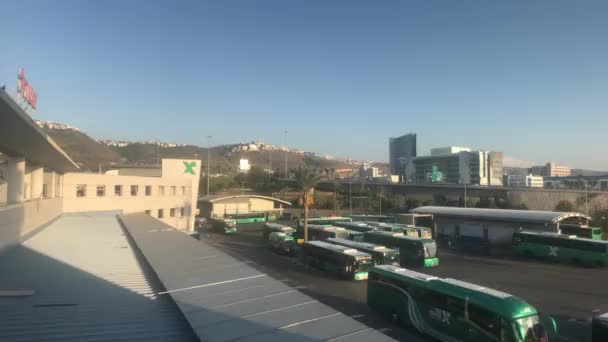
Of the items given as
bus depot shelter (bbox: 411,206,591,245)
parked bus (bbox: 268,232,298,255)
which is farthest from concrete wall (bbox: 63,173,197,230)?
bus depot shelter (bbox: 411,206,591,245)

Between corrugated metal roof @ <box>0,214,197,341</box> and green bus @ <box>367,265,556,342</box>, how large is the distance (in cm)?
1018

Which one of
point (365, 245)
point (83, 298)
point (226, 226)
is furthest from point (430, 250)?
point (226, 226)

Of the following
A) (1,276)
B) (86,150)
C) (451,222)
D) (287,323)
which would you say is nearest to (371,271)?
(287,323)

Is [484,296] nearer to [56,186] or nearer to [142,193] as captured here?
[56,186]

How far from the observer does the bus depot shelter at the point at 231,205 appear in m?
64.6

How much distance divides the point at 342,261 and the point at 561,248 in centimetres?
1934

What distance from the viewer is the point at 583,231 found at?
35125mm

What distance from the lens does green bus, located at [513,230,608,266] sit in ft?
92.1

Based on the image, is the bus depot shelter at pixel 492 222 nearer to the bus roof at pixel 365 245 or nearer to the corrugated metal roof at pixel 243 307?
the bus roof at pixel 365 245

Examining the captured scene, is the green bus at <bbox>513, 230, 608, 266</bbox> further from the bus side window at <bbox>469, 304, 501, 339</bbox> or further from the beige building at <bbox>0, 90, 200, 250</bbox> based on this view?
the beige building at <bbox>0, 90, 200, 250</bbox>

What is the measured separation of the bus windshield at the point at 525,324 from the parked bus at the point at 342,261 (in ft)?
41.8

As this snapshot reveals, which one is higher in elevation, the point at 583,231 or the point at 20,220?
the point at 20,220

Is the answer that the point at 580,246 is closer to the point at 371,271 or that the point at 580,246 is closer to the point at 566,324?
the point at 566,324

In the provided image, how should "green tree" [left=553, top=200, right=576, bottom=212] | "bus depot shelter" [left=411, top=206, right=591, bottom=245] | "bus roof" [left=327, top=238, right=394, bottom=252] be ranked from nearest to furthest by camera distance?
"bus roof" [left=327, top=238, right=394, bottom=252], "bus depot shelter" [left=411, top=206, right=591, bottom=245], "green tree" [left=553, top=200, right=576, bottom=212]
